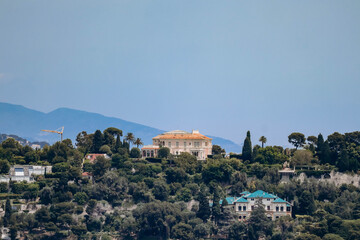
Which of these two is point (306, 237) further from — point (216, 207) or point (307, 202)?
point (216, 207)

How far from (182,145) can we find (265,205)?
1861cm

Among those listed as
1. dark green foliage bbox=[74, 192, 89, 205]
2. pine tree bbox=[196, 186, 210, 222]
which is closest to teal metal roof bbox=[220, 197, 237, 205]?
pine tree bbox=[196, 186, 210, 222]

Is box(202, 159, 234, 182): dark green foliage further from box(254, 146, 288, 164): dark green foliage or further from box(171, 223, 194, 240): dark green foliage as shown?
box(171, 223, 194, 240): dark green foliage

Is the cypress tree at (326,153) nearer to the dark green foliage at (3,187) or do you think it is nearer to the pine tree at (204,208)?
the pine tree at (204,208)

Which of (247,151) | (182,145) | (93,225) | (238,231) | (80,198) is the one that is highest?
(182,145)

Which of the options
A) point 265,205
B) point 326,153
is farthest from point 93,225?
point 326,153

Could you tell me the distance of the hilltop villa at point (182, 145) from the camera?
83.3 meters

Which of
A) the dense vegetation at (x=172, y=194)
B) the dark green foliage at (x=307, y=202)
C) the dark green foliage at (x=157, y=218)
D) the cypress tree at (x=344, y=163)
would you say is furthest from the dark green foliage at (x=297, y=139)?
the dark green foliage at (x=157, y=218)

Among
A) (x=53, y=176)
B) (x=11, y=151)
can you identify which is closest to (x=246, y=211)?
(x=53, y=176)

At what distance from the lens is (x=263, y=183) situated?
2859 inches

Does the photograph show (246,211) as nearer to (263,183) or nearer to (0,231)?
(263,183)

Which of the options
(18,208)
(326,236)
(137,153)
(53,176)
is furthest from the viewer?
(137,153)

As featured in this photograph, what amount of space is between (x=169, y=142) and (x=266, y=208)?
20.2 m

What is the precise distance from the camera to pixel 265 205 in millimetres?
68875
